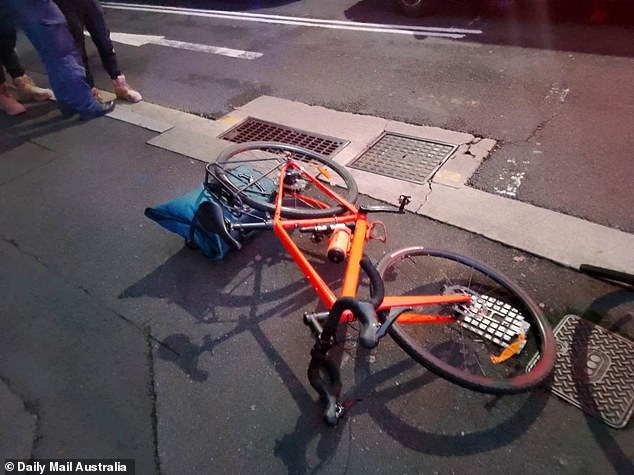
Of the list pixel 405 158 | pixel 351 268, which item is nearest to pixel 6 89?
pixel 405 158

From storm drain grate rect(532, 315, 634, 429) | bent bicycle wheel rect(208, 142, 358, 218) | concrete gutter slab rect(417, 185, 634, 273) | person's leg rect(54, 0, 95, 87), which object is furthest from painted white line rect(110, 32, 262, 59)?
storm drain grate rect(532, 315, 634, 429)

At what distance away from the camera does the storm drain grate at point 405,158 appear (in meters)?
4.30

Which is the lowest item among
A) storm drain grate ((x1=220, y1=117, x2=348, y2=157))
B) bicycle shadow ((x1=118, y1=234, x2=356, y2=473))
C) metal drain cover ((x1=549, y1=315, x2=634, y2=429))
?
bicycle shadow ((x1=118, y1=234, x2=356, y2=473))

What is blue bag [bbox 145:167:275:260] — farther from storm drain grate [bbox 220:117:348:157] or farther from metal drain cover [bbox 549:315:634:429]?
metal drain cover [bbox 549:315:634:429]

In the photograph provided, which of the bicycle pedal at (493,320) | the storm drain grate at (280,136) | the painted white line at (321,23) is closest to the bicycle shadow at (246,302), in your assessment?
the bicycle pedal at (493,320)

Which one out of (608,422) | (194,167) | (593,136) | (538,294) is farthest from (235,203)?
(593,136)

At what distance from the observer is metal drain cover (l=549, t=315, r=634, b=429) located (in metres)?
2.37

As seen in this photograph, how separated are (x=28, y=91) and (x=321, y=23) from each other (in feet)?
19.4

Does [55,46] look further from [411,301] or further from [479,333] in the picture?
A: [479,333]

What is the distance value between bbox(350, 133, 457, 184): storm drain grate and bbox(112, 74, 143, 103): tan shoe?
12.8ft

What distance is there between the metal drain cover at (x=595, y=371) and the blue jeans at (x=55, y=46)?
20.8 ft

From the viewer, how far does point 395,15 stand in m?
8.80

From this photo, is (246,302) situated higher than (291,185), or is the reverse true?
(291,185)

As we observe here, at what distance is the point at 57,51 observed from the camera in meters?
5.21
